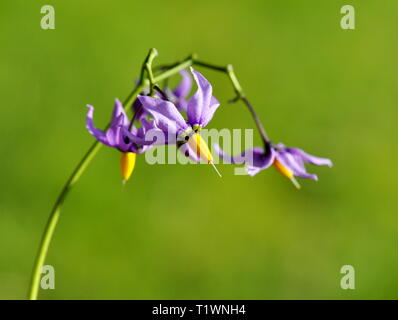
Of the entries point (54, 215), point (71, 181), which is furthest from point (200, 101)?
point (54, 215)

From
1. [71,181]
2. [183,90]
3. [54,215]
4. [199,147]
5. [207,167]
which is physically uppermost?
[207,167]

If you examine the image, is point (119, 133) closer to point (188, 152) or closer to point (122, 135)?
point (122, 135)

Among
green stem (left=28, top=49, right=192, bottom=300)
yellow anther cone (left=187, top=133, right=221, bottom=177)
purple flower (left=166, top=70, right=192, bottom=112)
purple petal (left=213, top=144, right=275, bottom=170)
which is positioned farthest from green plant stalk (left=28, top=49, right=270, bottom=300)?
purple flower (left=166, top=70, right=192, bottom=112)

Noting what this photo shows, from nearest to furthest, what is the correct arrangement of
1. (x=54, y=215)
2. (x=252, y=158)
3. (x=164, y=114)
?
(x=164, y=114) < (x=54, y=215) < (x=252, y=158)

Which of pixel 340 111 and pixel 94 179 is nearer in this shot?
pixel 94 179

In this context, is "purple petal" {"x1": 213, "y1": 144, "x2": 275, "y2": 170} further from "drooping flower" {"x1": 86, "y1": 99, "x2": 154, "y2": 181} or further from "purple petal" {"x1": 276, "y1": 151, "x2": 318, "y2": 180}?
"drooping flower" {"x1": 86, "y1": 99, "x2": 154, "y2": 181}

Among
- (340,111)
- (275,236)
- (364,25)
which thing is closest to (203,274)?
(275,236)

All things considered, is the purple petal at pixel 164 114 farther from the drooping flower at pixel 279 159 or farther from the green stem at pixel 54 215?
the drooping flower at pixel 279 159
